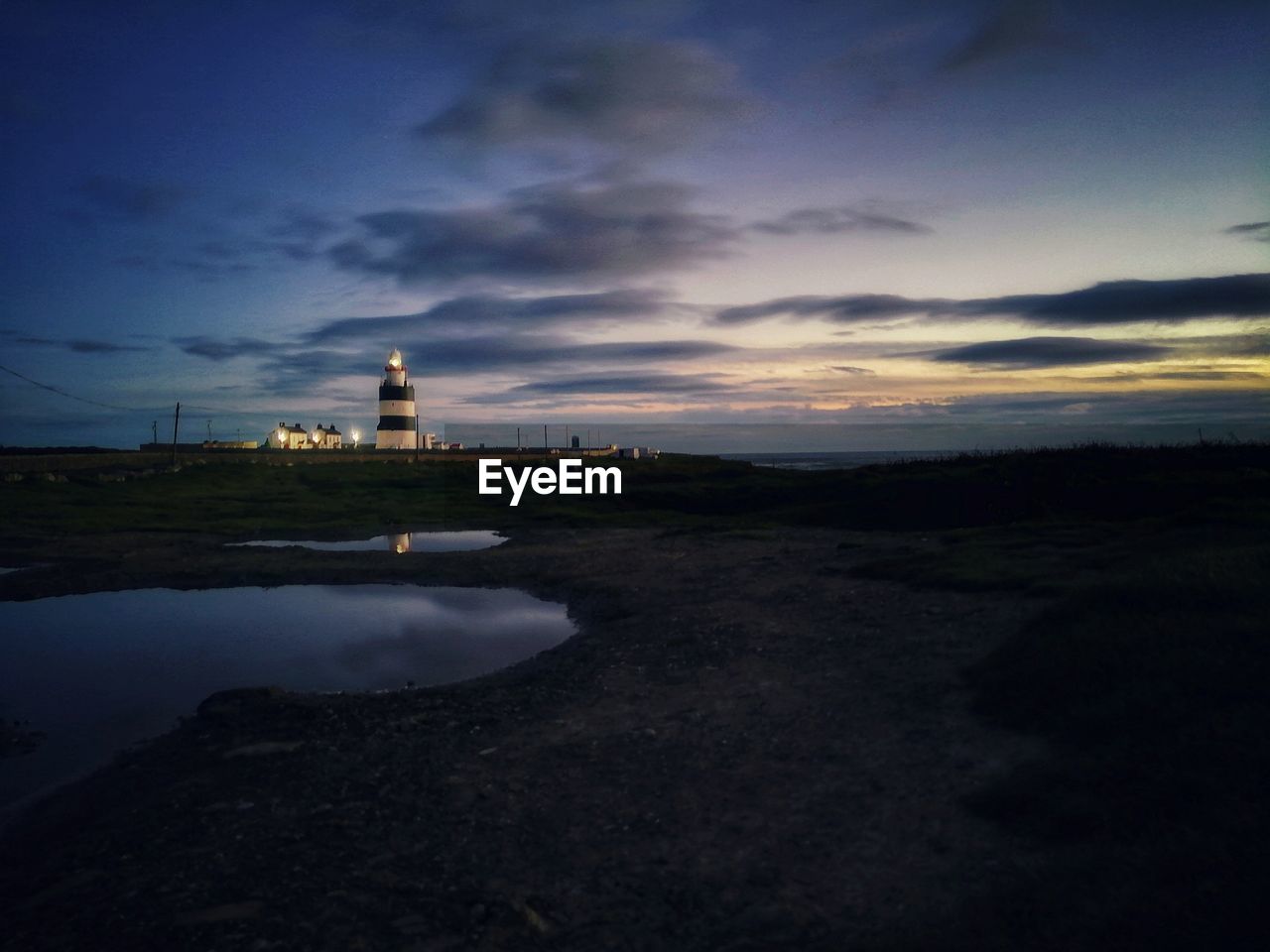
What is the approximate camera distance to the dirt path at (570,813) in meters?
6.21

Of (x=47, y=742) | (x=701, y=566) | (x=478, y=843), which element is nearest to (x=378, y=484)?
(x=701, y=566)

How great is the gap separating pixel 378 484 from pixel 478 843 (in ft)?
A: 189

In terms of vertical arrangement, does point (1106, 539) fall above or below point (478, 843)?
above

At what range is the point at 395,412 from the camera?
105000 millimetres

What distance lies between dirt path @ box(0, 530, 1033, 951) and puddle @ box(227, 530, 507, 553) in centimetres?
1874

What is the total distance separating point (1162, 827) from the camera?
638cm

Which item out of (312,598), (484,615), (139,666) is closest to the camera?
(139,666)

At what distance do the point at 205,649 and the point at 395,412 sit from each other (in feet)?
302

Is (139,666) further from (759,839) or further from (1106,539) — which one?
(1106,539)

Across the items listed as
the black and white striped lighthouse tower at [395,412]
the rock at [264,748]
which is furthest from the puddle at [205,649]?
the black and white striped lighthouse tower at [395,412]

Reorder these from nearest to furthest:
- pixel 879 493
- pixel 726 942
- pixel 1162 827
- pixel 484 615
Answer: pixel 726 942 < pixel 1162 827 < pixel 484 615 < pixel 879 493

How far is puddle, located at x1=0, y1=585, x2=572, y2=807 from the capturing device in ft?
38.7

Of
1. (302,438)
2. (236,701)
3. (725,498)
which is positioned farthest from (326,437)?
(236,701)

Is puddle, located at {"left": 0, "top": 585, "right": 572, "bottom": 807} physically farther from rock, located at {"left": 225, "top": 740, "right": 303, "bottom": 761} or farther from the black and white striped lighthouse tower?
the black and white striped lighthouse tower
